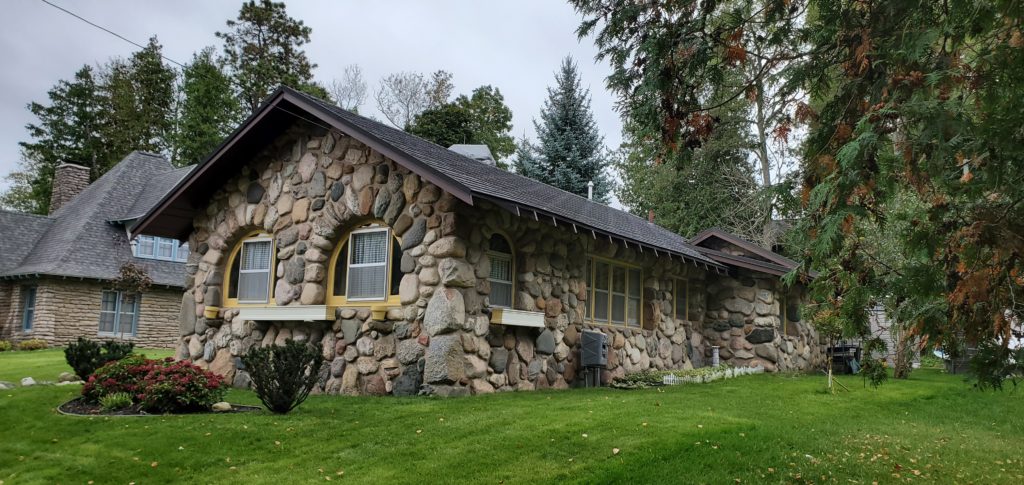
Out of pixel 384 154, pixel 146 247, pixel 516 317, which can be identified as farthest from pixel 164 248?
pixel 516 317

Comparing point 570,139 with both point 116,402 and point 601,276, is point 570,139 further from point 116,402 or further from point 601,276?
point 116,402

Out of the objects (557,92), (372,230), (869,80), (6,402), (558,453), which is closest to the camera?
(869,80)

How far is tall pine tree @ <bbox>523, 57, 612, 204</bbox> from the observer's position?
95.8 feet

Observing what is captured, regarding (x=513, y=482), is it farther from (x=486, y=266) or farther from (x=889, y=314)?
(x=486, y=266)

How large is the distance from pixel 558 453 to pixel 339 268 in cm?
642

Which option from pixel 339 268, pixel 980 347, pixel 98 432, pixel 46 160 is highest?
pixel 46 160

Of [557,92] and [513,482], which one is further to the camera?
[557,92]

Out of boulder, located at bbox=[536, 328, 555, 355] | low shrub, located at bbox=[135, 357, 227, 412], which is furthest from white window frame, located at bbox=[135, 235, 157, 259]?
boulder, located at bbox=[536, 328, 555, 355]

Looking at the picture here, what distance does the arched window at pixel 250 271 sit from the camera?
529 inches

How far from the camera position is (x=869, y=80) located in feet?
19.5

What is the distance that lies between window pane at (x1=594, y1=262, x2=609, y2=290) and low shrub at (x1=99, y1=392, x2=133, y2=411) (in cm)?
805

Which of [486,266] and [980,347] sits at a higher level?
[486,266]

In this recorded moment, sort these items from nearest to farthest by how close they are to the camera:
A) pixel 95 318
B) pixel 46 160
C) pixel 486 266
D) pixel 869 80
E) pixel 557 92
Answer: pixel 869 80 < pixel 486 266 < pixel 95 318 < pixel 557 92 < pixel 46 160

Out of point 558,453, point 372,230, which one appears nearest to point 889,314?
point 558,453
